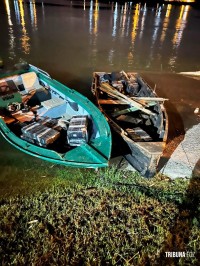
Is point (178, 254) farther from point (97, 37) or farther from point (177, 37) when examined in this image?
point (177, 37)

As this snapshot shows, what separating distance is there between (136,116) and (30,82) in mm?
4154

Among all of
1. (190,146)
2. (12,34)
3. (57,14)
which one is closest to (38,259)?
(190,146)

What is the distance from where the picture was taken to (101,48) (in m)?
16.9

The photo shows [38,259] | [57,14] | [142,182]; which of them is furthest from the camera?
[57,14]

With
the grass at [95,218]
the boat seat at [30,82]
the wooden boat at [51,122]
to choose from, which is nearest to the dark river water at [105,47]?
the wooden boat at [51,122]

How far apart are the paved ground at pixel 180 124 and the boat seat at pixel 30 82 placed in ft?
13.8

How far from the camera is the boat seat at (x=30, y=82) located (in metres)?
8.04

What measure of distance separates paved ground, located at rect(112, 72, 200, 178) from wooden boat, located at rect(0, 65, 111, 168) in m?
1.32

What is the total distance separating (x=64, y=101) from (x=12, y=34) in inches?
616

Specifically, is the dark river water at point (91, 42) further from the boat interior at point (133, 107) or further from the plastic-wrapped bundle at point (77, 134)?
the plastic-wrapped bundle at point (77, 134)

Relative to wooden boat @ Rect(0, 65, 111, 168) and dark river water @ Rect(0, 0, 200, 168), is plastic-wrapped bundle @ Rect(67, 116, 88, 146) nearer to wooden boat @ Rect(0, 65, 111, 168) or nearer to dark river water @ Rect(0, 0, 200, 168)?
wooden boat @ Rect(0, 65, 111, 168)

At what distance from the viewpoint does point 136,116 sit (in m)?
8.03

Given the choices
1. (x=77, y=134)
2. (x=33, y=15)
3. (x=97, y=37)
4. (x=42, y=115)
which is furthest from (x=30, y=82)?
(x=33, y=15)

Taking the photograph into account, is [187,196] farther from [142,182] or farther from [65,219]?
[65,219]
